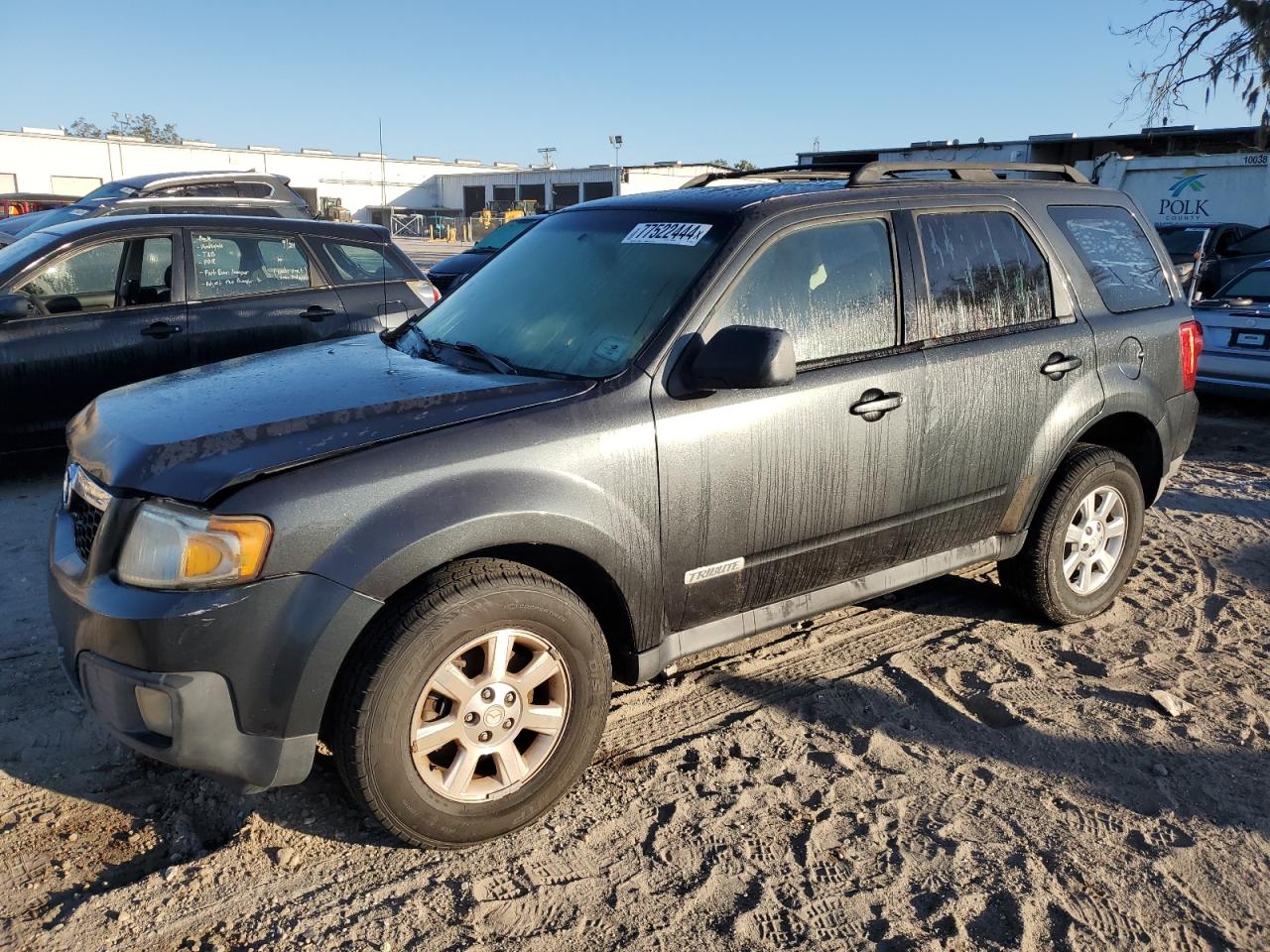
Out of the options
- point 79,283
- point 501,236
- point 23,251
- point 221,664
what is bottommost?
point 221,664

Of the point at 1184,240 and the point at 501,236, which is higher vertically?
the point at 501,236

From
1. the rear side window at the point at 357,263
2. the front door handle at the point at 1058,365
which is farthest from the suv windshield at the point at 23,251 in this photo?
the front door handle at the point at 1058,365

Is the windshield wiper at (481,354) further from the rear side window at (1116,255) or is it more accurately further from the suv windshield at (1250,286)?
the suv windshield at (1250,286)

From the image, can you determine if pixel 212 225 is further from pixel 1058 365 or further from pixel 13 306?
pixel 1058 365

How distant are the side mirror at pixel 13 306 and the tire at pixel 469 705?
183 inches

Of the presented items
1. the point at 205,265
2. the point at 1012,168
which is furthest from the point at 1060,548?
the point at 205,265

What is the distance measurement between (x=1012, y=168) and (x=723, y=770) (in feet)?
9.59

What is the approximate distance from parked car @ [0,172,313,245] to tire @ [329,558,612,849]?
298 inches

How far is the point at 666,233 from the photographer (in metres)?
3.48

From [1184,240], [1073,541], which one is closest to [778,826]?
[1073,541]

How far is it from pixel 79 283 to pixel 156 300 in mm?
Answer: 458

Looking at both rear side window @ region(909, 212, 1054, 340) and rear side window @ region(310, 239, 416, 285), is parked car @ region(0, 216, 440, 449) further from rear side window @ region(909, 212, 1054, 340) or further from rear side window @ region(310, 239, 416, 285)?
rear side window @ region(909, 212, 1054, 340)

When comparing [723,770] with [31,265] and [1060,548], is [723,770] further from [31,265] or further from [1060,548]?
[31,265]

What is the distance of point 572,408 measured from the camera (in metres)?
2.88
